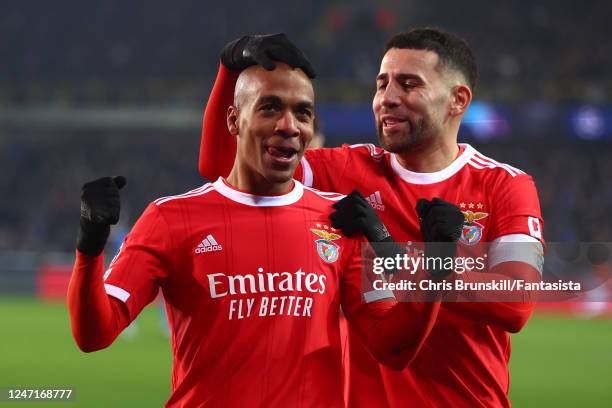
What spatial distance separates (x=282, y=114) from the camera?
9.12ft

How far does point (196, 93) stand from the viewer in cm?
2877

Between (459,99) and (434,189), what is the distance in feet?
1.46

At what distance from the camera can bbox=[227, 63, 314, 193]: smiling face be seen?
277 centimetres

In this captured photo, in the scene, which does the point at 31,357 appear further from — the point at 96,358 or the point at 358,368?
the point at 358,368

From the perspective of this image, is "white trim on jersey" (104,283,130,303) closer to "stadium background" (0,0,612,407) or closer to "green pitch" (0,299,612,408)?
"green pitch" (0,299,612,408)

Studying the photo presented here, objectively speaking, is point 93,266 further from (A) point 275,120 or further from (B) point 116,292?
(A) point 275,120

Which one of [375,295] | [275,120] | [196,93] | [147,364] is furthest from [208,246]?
[196,93]

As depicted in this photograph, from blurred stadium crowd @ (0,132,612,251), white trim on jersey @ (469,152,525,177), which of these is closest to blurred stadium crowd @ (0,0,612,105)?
blurred stadium crowd @ (0,132,612,251)

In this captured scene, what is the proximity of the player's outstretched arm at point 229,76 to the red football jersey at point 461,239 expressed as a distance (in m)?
0.39

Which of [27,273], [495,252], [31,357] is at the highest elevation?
[27,273]

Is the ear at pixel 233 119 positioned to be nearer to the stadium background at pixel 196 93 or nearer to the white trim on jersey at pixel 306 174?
the white trim on jersey at pixel 306 174

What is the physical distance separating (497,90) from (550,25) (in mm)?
3968

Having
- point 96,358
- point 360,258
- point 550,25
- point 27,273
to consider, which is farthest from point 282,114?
point 550,25

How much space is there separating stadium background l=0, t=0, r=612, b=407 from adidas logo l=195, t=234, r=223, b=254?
63.7 ft
